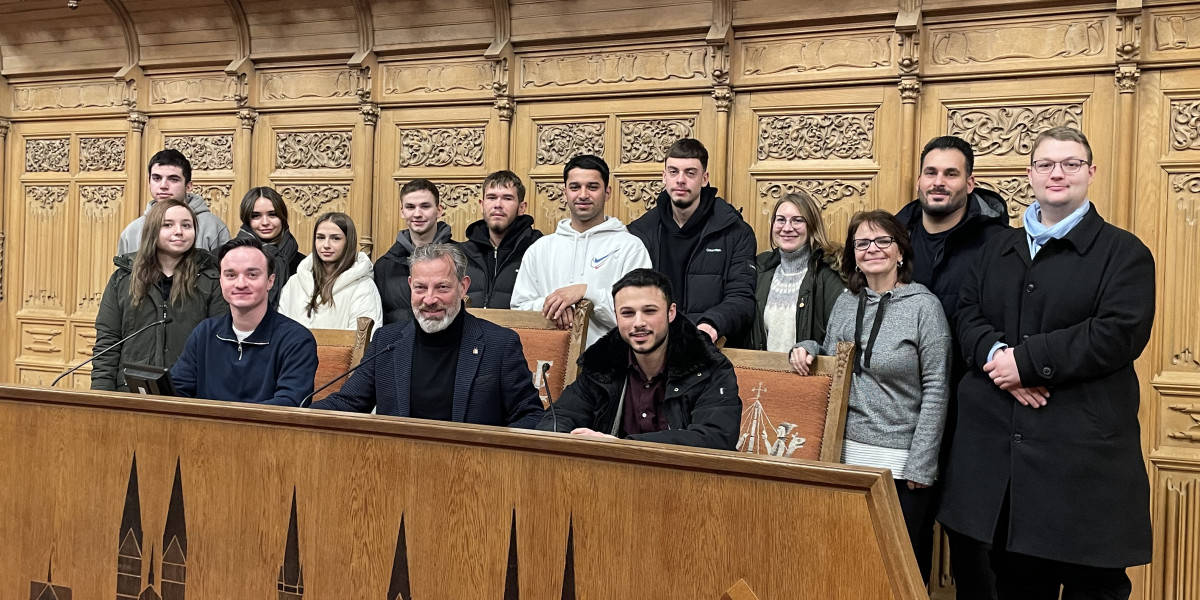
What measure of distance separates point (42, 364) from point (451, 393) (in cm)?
402

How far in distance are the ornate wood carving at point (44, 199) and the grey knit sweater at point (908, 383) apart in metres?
4.86

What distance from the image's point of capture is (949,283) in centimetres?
284

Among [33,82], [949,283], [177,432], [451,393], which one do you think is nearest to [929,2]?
[949,283]

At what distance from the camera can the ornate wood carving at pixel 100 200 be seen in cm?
552

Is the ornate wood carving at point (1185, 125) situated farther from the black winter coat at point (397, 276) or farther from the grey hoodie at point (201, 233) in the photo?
the grey hoodie at point (201, 233)

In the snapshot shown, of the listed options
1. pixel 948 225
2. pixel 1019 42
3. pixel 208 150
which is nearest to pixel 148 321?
pixel 208 150

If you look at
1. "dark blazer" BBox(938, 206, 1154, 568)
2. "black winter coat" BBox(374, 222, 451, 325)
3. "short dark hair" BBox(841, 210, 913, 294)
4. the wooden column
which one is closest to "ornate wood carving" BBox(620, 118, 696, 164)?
"black winter coat" BBox(374, 222, 451, 325)

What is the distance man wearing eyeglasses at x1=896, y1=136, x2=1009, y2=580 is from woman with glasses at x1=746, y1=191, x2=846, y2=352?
0.95ft

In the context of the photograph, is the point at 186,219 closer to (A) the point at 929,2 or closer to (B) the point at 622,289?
(B) the point at 622,289

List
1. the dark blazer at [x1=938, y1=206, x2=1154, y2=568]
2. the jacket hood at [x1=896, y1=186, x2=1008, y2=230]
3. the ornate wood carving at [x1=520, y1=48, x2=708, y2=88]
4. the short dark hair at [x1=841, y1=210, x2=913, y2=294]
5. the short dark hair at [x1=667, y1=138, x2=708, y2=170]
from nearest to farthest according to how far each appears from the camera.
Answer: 1. the dark blazer at [x1=938, y1=206, x2=1154, y2=568]
2. the short dark hair at [x1=841, y1=210, x2=913, y2=294]
3. the jacket hood at [x1=896, y1=186, x2=1008, y2=230]
4. the short dark hair at [x1=667, y1=138, x2=708, y2=170]
5. the ornate wood carving at [x1=520, y1=48, x2=708, y2=88]

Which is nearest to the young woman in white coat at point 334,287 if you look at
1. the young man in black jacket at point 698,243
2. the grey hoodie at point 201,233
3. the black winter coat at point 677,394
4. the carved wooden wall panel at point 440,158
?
the grey hoodie at point 201,233

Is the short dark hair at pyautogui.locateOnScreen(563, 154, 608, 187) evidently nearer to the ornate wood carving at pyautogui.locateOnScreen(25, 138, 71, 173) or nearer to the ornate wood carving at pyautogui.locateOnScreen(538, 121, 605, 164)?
the ornate wood carving at pyautogui.locateOnScreen(538, 121, 605, 164)

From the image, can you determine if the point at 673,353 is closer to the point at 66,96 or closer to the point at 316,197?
the point at 316,197

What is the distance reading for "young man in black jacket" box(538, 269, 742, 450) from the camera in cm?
234
